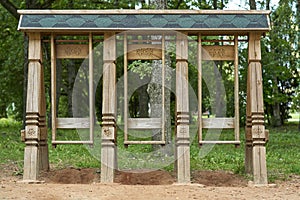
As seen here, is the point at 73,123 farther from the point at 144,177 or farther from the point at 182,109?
the point at 182,109

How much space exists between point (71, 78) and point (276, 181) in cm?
1727

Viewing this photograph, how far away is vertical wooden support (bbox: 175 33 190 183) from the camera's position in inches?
341

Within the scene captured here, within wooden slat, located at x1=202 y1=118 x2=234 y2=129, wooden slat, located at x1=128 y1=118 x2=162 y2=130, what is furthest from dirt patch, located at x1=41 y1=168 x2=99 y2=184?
wooden slat, located at x1=202 y1=118 x2=234 y2=129

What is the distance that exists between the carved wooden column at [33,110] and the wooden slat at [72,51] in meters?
0.36

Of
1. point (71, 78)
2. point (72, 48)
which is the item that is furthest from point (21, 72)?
point (72, 48)

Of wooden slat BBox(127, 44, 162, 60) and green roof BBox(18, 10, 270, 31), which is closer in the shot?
green roof BBox(18, 10, 270, 31)

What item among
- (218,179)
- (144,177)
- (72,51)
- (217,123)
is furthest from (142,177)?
(72,51)

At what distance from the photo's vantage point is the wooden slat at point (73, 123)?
29.6 ft

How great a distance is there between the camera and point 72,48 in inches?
361

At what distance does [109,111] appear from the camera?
28.9 feet

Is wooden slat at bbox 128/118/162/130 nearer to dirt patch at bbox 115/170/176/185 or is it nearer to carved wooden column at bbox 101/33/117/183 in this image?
carved wooden column at bbox 101/33/117/183

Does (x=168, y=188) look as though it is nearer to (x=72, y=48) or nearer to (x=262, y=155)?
(x=262, y=155)

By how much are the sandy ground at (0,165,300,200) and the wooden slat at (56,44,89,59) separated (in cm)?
216

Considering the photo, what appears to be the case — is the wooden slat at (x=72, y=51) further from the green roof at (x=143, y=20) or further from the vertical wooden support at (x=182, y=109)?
the vertical wooden support at (x=182, y=109)
